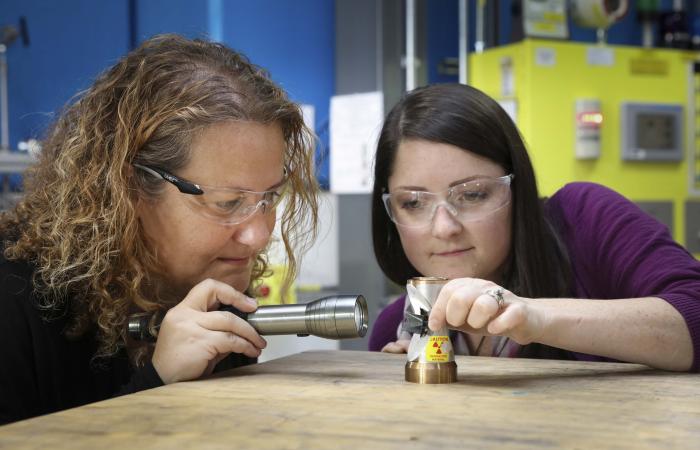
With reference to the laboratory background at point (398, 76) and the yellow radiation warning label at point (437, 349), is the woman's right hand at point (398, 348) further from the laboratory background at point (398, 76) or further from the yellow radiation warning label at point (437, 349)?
the laboratory background at point (398, 76)

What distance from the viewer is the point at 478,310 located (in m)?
1.27

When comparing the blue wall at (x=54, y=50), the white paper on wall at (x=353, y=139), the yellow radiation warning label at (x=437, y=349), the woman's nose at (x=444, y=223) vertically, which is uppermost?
the blue wall at (x=54, y=50)

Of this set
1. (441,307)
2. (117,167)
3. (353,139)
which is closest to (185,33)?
(353,139)

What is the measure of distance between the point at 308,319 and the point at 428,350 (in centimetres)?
22

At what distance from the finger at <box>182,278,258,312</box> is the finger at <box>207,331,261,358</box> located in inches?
2.2

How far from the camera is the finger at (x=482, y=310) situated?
127cm

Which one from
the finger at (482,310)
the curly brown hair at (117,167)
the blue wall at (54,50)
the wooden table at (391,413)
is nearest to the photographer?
the wooden table at (391,413)

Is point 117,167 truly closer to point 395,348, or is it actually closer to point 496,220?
point 395,348

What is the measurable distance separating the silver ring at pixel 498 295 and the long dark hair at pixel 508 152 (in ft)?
1.85

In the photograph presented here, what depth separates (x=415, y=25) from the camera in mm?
4441

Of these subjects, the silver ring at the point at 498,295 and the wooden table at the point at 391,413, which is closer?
the wooden table at the point at 391,413

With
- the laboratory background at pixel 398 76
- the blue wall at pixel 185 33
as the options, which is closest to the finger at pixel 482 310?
the laboratory background at pixel 398 76

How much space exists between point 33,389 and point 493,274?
1017 mm

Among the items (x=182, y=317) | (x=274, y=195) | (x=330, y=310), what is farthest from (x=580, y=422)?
(x=274, y=195)
